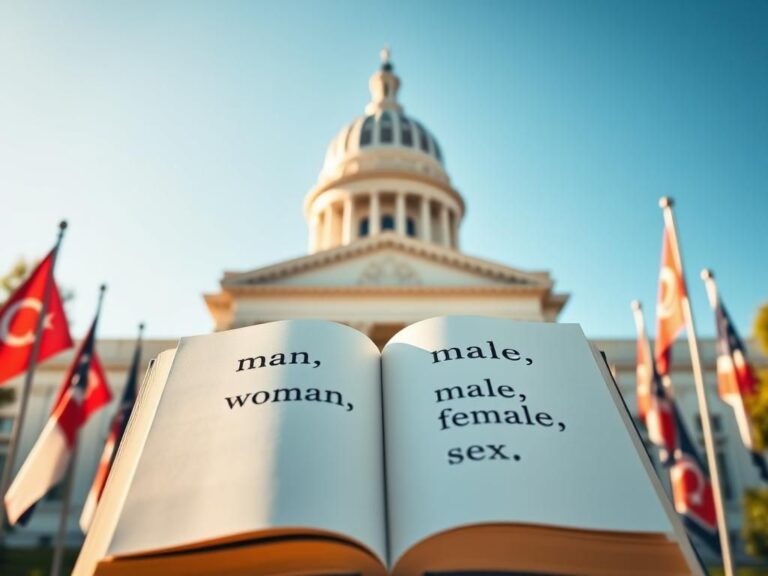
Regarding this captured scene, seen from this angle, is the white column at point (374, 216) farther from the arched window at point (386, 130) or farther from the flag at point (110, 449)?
the flag at point (110, 449)

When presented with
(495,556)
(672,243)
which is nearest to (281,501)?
(495,556)

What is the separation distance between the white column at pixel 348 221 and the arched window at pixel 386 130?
6.99 m

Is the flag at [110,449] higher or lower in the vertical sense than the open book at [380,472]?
higher

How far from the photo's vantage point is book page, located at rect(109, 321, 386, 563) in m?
1.23

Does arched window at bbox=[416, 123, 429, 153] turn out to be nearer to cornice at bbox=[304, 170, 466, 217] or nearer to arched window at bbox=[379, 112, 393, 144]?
arched window at bbox=[379, 112, 393, 144]

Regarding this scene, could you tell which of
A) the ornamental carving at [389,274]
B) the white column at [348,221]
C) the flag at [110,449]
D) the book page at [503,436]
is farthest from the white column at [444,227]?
the book page at [503,436]

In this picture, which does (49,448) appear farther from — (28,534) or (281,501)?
(28,534)

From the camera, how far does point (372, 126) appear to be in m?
41.2

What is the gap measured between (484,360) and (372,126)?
41295 mm

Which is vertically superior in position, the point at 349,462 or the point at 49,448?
the point at 49,448

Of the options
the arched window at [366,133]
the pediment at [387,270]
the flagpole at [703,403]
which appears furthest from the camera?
the arched window at [366,133]

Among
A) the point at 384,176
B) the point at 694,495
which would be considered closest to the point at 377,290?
the point at 384,176

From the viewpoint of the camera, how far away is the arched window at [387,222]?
36.3 m

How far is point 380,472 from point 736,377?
8.08 m
